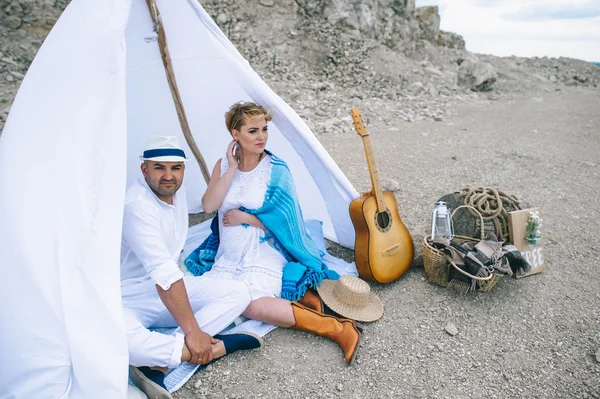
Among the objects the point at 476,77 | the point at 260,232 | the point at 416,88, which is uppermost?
the point at 476,77

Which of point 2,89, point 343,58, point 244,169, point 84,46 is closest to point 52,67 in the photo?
point 84,46

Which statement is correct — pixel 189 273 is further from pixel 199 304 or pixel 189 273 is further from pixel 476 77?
pixel 476 77

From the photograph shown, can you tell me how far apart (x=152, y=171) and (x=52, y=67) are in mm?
740

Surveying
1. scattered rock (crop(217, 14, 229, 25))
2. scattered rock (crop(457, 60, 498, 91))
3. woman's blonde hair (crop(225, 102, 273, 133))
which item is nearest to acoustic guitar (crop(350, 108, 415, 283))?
woman's blonde hair (crop(225, 102, 273, 133))

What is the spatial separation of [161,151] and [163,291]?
806 millimetres

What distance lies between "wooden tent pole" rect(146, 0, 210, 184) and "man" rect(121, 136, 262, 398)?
111 cm

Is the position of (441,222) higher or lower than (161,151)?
lower

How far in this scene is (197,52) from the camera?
11.2ft

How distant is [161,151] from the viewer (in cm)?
236

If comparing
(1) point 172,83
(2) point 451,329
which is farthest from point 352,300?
(1) point 172,83

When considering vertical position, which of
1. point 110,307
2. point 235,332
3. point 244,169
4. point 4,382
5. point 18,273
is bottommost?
point 235,332

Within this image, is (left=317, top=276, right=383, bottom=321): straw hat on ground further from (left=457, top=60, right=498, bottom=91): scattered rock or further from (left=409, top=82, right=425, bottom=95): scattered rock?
(left=457, top=60, right=498, bottom=91): scattered rock

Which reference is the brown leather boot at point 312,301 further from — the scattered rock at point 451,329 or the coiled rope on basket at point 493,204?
the coiled rope on basket at point 493,204

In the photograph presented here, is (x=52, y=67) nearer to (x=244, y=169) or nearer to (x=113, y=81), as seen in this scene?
(x=113, y=81)
